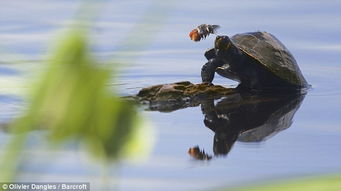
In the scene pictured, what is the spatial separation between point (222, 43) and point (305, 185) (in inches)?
203

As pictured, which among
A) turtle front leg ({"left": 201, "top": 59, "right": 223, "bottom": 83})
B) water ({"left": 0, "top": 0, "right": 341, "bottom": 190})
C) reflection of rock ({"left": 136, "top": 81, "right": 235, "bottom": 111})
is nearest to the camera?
water ({"left": 0, "top": 0, "right": 341, "bottom": 190})

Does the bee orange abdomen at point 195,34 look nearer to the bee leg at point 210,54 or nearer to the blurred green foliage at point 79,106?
the bee leg at point 210,54

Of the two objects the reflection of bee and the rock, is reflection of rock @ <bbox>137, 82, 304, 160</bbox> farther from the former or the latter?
the reflection of bee

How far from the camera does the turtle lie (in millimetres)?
5469

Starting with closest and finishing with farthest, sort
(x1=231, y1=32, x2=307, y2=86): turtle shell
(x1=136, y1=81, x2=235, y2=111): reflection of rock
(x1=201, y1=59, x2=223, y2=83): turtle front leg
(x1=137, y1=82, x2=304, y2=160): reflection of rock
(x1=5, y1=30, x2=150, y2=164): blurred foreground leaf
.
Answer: (x1=5, y1=30, x2=150, y2=164): blurred foreground leaf → (x1=137, y1=82, x2=304, y2=160): reflection of rock → (x1=136, y1=81, x2=235, y2=111): reflection of rock → (x1=201, y1=59, x2=223, y2=83): turtle front leg → (x1=231, y1=32, x2=307, y2=86): turtle shell

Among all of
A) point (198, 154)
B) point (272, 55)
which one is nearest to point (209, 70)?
point (272, 55)

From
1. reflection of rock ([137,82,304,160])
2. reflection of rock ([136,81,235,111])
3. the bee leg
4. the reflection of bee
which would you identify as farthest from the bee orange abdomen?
reflection of rock ([136,81,235,111])

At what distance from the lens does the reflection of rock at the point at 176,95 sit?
4574 mm

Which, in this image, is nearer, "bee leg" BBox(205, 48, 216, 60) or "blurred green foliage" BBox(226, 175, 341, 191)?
"blurred green foliage" BBox(226, 175, 341, 191)

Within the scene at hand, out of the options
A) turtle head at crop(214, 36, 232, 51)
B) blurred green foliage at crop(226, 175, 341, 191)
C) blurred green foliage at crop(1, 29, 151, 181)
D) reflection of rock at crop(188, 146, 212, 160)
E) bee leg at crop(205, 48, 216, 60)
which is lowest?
bee leg at crop(205, 48, 216, 60)

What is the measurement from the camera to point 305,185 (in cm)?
60

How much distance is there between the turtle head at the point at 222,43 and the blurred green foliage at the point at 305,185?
510cm

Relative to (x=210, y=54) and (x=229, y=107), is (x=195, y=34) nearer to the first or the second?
(x=210, y=54)

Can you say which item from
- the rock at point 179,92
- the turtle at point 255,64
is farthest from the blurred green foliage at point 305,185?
the turtle at point 255,64
